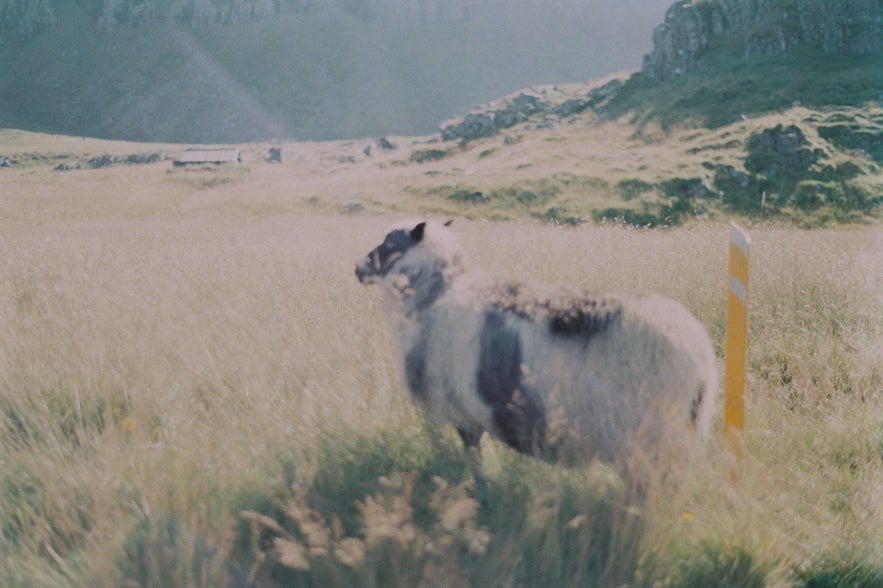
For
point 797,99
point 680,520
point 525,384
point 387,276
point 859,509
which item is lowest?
point 859,509

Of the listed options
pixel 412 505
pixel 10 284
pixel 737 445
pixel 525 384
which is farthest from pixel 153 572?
pixel 10 284

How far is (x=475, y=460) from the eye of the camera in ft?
10.3

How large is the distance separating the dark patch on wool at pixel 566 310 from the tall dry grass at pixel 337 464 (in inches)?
31.9

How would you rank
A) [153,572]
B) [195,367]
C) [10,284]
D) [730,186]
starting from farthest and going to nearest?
[730,186], [10,284], [195,367], [153,572]

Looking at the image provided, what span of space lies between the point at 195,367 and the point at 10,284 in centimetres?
448

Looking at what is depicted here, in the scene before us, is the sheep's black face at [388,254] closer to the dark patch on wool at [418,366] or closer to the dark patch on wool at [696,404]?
the dark patch on wool at [418,366]

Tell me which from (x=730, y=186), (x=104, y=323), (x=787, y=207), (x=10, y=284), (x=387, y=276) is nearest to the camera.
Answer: (x=387, y=276)

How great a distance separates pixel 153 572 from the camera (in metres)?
2.17

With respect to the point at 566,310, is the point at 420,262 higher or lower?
higher

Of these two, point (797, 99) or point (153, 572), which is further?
point (797, 99)

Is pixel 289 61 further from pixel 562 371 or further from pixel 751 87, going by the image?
pixel 562 371

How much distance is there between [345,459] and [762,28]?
5354 cm

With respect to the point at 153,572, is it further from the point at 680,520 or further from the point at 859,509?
the point at 859,509

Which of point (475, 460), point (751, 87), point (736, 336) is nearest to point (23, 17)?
point (751, 87)
